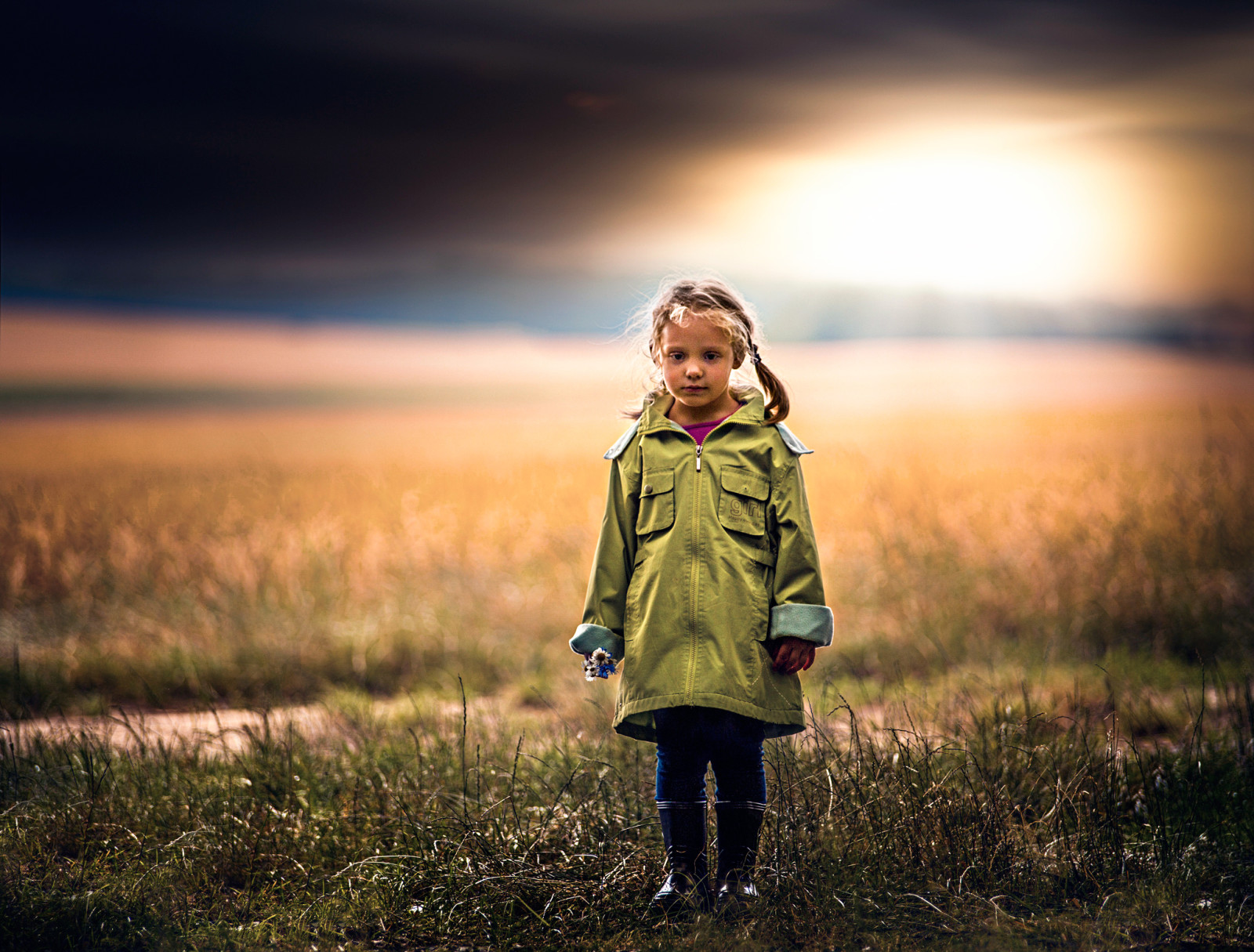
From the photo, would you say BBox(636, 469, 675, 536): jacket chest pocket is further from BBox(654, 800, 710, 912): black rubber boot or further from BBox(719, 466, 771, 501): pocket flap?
BBox(654, 800, 710, 912): black rubber boot

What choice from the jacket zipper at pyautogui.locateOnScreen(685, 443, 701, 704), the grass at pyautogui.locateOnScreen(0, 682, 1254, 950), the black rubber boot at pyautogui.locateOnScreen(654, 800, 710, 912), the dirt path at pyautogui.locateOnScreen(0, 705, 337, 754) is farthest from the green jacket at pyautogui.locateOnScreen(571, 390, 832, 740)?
the dirt path at pyautogui.locateOnScreen(0, 705, 337, 754)

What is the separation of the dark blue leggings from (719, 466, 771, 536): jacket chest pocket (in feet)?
1.69

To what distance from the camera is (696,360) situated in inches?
117

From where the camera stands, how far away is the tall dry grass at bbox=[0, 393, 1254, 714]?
257 inches

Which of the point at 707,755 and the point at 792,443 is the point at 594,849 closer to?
the point at 707,755

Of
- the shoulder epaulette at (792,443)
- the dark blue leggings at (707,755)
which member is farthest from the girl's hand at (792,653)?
the shoulder epaulette at (792,443)

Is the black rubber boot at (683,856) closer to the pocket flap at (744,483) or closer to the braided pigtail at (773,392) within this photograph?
the pocket flap at (744,483)

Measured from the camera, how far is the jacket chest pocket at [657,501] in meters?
2.93

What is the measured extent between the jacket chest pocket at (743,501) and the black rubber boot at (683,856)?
0.80 meters

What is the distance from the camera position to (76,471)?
444 inches

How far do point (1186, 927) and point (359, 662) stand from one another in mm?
5019

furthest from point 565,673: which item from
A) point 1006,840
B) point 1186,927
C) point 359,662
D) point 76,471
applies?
point 76,471

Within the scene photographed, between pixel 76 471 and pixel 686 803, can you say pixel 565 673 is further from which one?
pixel 76 471

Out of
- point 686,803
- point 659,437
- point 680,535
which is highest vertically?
point 659,437
